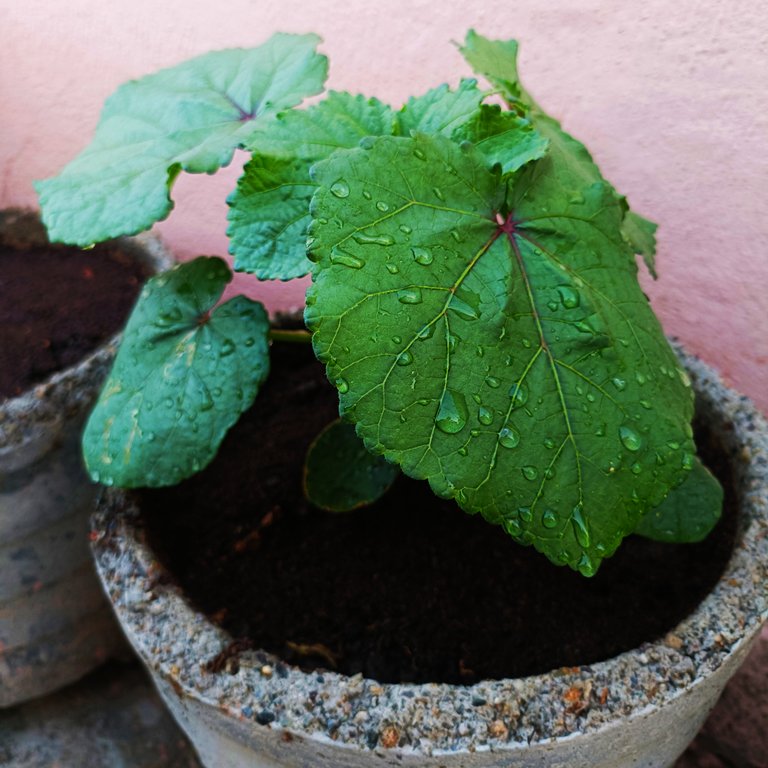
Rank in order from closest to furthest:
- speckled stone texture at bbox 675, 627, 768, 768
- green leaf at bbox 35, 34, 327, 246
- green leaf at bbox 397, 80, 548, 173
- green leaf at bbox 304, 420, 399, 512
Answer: green leaf at bbox 397, 80, 548, 173 → green leaf at bbox 35, 34, 327, 246 → green leaf at bbox 304, 420, 399, 512 → speckled stone texture at bbox 675, 627, 768, 768

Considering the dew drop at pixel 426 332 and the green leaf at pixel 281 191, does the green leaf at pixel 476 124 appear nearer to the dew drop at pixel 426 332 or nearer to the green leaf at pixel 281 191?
the green leaf at pixel 281 191

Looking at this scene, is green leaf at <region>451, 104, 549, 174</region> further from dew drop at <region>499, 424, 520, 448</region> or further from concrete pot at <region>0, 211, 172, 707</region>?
concrete pot at <region>0, 211, 172, 707</region>

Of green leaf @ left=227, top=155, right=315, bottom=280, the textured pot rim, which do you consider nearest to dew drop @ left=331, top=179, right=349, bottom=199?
green leaf @ left=227, top=155, right=315, bottom=280

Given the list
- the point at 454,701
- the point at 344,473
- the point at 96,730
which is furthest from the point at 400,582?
the point at 96,730

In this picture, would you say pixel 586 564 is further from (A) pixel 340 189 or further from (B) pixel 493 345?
(A) pixel 340 189

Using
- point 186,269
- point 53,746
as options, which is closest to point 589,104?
point 186,269

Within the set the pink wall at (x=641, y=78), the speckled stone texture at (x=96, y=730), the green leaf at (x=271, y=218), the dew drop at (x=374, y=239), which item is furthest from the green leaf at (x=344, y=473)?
the speckled stone texture at (x=96, y=730)

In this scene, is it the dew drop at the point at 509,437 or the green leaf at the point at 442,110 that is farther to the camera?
the green leaf at the point at 442,110
